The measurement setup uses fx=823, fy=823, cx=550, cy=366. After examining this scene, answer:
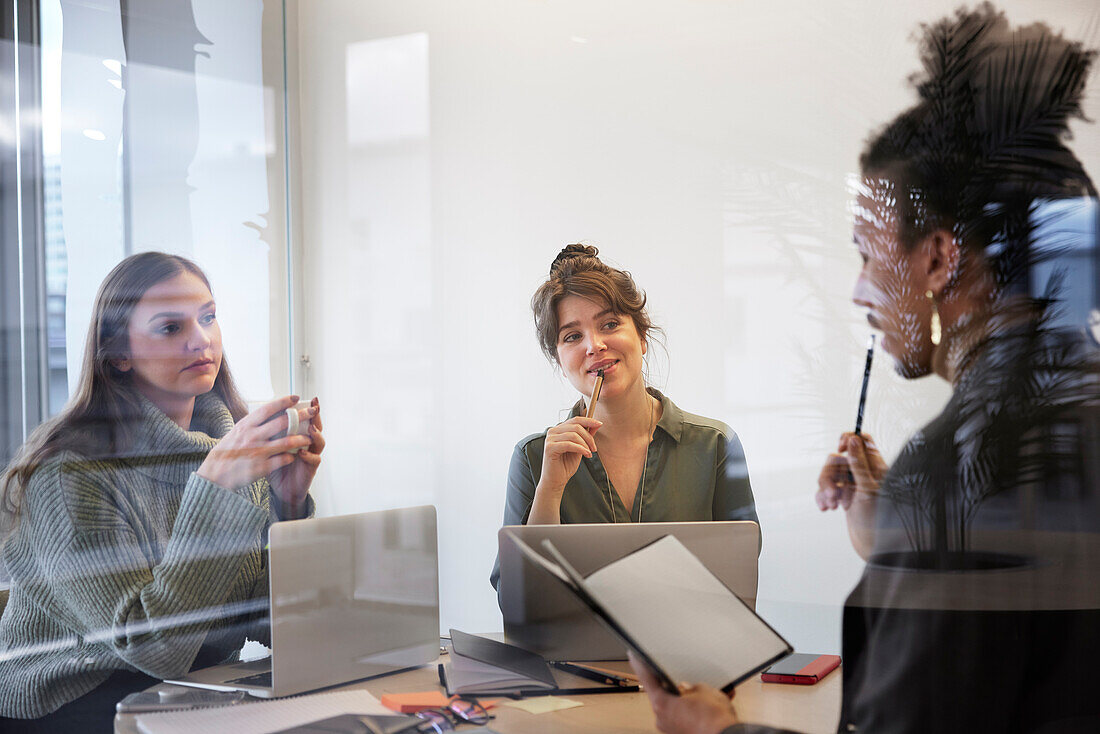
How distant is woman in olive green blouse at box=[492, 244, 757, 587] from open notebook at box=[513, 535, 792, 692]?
1.40 feet

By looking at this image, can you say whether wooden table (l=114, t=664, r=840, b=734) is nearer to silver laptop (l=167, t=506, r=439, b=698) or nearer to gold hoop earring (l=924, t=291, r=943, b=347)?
silver laptop (l=167, t=506, r=439, b=698)

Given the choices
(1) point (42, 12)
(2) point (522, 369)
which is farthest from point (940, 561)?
(1) point (42, 12)

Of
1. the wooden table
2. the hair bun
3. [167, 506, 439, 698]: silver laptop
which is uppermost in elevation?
the hair bun

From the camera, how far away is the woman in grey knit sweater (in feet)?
4.98

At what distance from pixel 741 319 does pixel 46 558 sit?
137cm

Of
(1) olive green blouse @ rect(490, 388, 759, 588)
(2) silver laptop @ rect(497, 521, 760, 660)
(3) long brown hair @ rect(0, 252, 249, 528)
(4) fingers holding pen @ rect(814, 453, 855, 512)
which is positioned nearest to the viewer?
(2) silver laptop @ rect(497, 521, 760, 660)

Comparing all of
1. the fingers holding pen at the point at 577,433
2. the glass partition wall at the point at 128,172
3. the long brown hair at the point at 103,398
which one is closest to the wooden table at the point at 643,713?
the long brown hair at the point at 103,398

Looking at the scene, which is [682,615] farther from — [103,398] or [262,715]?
[103,398]

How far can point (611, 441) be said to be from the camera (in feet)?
5.98

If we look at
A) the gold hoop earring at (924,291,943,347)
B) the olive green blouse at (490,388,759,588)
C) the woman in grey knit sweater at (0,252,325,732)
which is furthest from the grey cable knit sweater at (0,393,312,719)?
the gold hoop earring at (924,291,943,347)

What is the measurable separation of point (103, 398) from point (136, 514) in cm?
24

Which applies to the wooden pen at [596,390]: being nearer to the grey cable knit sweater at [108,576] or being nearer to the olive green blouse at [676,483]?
the olive green blouse at [676,483]

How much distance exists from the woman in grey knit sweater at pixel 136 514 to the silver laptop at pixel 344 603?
0.24m

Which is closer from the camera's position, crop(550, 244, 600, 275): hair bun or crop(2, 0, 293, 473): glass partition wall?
crop(2, 0, 293, 473): glass partition wall
